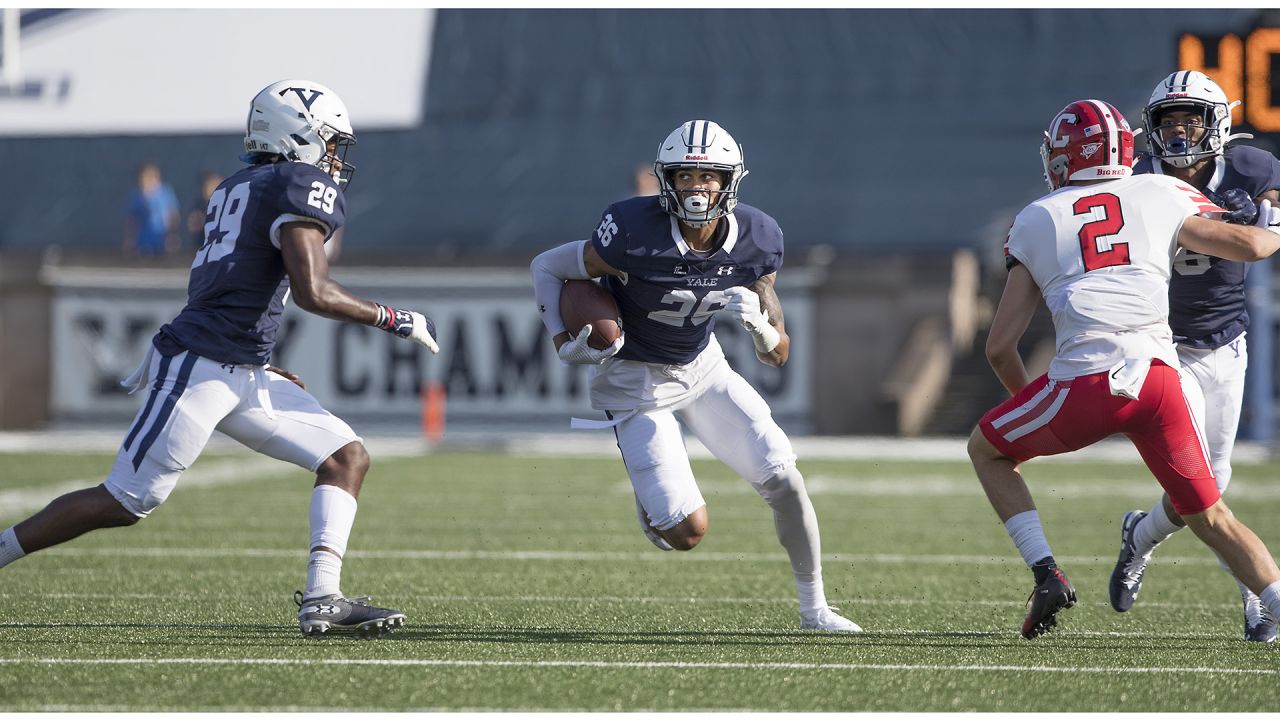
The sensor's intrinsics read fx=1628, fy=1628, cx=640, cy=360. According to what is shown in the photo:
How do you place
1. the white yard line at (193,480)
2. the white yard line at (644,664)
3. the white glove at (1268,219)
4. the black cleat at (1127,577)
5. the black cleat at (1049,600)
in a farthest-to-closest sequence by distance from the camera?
the white yard line at (193,480) → the black cleat at (1127,577) → the white glove at (1268,219) → the black cleat at (1049,600) → the white yard line at (644,664)

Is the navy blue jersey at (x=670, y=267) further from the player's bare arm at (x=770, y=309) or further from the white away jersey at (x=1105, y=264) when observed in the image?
the white away jersey at (x=1105, y=264)

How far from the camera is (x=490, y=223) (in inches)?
768

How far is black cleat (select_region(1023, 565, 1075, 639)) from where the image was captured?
473 centimetres

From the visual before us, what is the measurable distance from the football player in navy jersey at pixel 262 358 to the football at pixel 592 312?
49 cm

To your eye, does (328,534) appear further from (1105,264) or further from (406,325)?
(1105,264)

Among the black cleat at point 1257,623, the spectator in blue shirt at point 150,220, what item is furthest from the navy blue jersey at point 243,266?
the spectator in blue shirt at point 150,220

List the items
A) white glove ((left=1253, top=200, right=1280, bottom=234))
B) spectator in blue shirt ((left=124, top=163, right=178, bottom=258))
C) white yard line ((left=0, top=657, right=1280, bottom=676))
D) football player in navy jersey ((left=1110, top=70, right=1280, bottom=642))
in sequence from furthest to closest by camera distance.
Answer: spectator in blue shirt ((left=124, top=163, right=178, bottom=258)) → football player in navy jersey ((left=1110, top=70, right=1280, bottom=642)) → white glove ((left=1253, top=200, right=1280, bottom=234)) → white yard line ((left=0, top=657, right=1280, bottom=676))

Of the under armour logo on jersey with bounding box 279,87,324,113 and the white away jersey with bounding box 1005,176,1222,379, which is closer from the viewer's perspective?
A: the white away jersey with bounding box 1005,176,1222,379

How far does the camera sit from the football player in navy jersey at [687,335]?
5309mm

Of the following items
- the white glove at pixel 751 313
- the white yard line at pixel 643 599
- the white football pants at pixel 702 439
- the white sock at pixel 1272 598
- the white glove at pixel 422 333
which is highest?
the white glove at pixel 751 313

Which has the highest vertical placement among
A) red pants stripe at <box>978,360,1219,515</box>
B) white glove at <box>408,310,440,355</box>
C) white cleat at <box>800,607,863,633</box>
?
white glove at <box>408,310,440,355</box>

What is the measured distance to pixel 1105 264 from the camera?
4.82 metres

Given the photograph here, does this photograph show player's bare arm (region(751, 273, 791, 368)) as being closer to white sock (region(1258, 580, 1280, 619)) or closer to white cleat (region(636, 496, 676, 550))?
white cleat (region(636, 496, 676, 550))

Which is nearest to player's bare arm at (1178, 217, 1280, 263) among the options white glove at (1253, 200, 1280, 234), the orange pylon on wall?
white glove at (1253, 200, 1280, 234)
